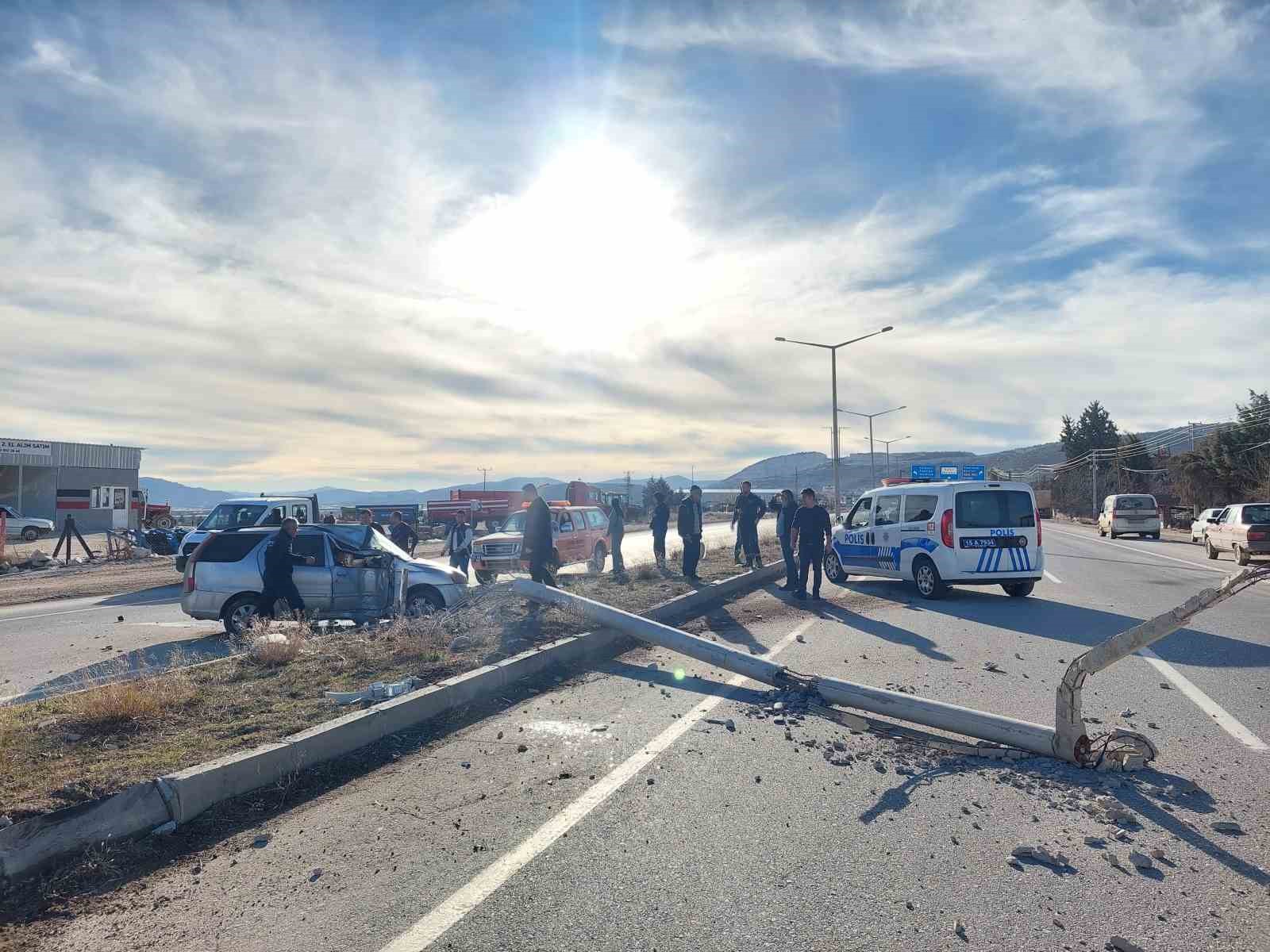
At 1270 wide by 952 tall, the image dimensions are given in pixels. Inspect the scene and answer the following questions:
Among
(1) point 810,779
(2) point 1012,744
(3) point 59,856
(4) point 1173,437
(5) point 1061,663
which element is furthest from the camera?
(4) point 1173,437

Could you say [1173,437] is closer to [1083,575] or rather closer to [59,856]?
[1083,575]

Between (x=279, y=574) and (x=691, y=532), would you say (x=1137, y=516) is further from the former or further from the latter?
(x=279, y=574)

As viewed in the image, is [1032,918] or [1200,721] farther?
[1200,721]

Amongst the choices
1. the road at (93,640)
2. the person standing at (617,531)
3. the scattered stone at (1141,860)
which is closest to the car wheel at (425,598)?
the road at (93,640)

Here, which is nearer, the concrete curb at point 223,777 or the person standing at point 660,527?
the concrete curb at point 223,777

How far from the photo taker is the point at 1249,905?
3580 mm

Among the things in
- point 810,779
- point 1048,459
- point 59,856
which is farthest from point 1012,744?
point 1048,459

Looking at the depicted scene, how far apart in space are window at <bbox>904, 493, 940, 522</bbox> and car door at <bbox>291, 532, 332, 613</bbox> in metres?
9.12

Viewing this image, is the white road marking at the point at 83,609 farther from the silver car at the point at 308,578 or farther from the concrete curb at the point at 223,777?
the concrete curb at the point at 223,777

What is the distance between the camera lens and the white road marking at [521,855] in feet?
11.5

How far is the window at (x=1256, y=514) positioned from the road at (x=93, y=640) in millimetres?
23095

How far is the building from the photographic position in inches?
2051

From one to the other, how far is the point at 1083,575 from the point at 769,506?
6.68 meters

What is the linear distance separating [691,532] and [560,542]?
5068 millimetres
